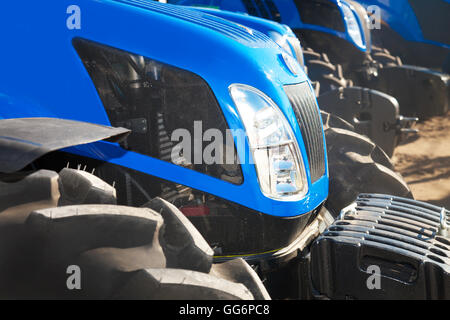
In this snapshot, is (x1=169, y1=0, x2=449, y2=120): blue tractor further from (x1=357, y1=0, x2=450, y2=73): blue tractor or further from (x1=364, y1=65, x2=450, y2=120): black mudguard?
(x1=357, y1=0, x2=450, y2=73): blue tractor

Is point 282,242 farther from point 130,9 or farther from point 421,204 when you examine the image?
point 130,9

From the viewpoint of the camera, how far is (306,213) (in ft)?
7.78

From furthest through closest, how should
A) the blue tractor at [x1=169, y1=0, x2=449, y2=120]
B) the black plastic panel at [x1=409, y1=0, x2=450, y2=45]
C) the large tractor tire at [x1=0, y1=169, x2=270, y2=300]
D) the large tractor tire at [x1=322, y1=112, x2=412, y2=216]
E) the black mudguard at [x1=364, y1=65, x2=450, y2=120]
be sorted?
the black plastic panel at [x1=409, y1=0, x2=450, y2=45] → the black mudguard at [x1=364, y1=65, x2=450, y2=120] → the blue tractor at [x1=169, y1=0, x2=449, y2=120] → the large tractor tire at [x1=322, y1=112, x2=412, y2=216] → the large tractor tire at [x1=0, y1=169, x2=270, y2=300]

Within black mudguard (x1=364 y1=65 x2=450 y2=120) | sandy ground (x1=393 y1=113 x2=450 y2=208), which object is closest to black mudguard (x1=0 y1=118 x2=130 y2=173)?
sandy ground (x1=393 y1=113 x2=450 y2=208)

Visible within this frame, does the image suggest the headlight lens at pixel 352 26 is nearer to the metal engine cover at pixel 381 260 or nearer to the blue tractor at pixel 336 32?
the blue tractor at pixel 336 32

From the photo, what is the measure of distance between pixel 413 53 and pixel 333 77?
3946 millimetres

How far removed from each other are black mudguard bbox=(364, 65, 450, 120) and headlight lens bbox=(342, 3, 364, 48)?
54cm

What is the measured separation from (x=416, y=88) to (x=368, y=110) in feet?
9.21

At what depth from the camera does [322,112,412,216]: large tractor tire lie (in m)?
3.43

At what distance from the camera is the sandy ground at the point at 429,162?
5562mm

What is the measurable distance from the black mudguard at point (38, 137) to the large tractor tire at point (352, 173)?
1861mm

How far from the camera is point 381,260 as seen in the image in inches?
85.9

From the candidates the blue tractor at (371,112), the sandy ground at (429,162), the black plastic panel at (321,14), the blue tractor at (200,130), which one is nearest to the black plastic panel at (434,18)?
the sandy ground at (429,162)

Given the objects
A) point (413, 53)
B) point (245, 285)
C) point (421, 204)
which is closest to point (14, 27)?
point (245, 285)
